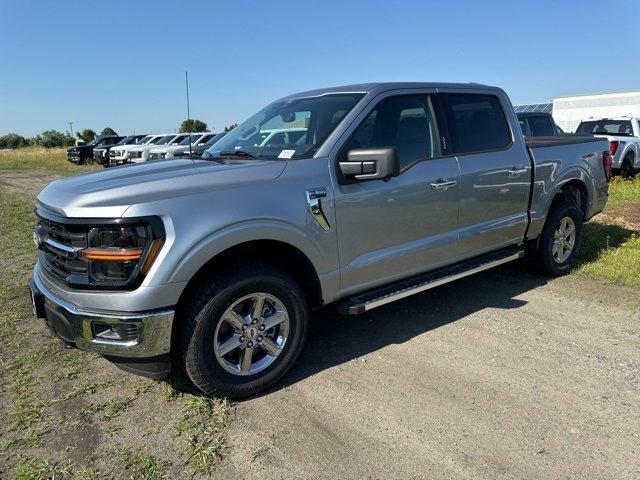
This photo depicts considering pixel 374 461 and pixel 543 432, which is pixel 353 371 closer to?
pixel 374 461

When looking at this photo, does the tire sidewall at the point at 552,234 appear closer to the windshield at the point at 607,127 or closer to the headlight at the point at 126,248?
the headlight at the point at 126,248

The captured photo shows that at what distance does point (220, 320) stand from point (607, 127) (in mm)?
15732

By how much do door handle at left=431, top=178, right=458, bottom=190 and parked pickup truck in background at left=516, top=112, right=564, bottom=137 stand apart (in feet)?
28.5

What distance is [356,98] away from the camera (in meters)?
3.85

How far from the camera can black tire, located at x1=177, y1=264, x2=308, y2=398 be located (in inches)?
118

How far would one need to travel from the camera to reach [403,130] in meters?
4.02

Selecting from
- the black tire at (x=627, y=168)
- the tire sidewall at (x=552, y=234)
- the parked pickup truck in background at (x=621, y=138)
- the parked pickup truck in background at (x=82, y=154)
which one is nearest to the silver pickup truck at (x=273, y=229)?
the tire sidewall at (x=552, y=234)

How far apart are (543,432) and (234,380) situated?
181cm

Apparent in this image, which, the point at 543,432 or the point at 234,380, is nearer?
the point at 543,432

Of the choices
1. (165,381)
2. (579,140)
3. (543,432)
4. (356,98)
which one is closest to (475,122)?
Result: (356,98)

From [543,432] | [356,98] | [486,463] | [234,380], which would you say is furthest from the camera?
[356,98]

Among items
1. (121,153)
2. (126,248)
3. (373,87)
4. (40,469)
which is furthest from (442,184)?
(121,153)

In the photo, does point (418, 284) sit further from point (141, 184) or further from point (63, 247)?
point (63, 247)

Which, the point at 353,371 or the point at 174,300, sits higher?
the point at 174,300
